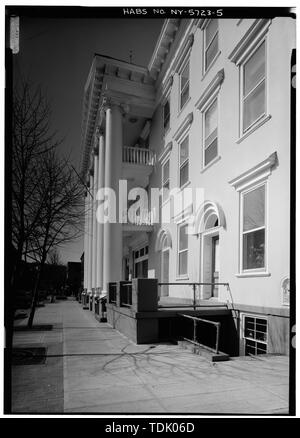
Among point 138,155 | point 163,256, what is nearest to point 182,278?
point 163,256

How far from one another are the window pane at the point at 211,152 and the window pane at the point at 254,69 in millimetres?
1767

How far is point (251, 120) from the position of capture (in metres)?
8.10

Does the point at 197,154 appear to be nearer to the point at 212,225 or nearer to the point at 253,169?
the point at 212,225

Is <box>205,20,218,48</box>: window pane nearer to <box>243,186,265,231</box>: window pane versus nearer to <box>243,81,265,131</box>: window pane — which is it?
<box>243,81,265,131</box>: window pane

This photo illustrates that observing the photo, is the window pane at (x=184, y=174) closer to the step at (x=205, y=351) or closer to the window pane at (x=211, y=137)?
the window pane at (x=211, y=137)

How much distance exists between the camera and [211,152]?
33.4ft

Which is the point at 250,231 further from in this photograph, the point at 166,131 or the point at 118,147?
the point at 118,147

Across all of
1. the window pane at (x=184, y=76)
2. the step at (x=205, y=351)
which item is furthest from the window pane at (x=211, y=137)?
the step at (x=205, y=351)

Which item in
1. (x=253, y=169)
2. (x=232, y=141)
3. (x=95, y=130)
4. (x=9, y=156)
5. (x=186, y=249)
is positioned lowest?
(x=186, y=249)

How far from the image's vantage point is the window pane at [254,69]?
25.6 ft

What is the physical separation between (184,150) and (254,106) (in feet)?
14.1
